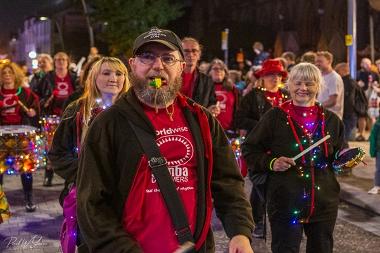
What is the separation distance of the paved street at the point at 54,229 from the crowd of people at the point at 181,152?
331 mm

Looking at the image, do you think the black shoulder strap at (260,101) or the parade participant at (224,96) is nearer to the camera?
the black shoulder strap at (260,101)

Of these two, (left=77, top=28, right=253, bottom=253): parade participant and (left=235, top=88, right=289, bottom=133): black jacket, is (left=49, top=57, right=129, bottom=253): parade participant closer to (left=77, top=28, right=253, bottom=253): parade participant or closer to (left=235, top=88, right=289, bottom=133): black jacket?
(left=77, top=28, right=253, bottom=253): parade participant

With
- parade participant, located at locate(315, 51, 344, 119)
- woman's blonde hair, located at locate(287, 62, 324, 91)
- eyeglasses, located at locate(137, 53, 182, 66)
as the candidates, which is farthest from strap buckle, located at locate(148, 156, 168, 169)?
parade participant, located at locate(315, 51, 344, 119)

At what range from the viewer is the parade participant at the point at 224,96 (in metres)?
9.00

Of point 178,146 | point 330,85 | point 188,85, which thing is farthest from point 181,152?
point 330,85

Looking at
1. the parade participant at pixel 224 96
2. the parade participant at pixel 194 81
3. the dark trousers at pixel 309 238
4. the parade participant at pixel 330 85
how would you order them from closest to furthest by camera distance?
the dark trousers at pixel 309 238, the parade participant at pixel 194 81, the parade participant at pixel 224 96, the parade participant at pixel 330 85

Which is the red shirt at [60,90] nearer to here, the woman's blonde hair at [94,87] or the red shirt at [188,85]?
the red shirt at [188,85]

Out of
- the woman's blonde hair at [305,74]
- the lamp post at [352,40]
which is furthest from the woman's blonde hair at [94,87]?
the lamp post at [352,40]

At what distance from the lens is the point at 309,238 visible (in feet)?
16.1

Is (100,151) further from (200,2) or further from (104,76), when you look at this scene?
(200,2)

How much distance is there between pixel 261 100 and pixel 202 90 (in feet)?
3.17

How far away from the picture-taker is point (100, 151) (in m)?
2.81

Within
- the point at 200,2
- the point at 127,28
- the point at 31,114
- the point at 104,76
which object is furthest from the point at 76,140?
the point at 200,2

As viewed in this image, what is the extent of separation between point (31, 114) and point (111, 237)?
7.02m
